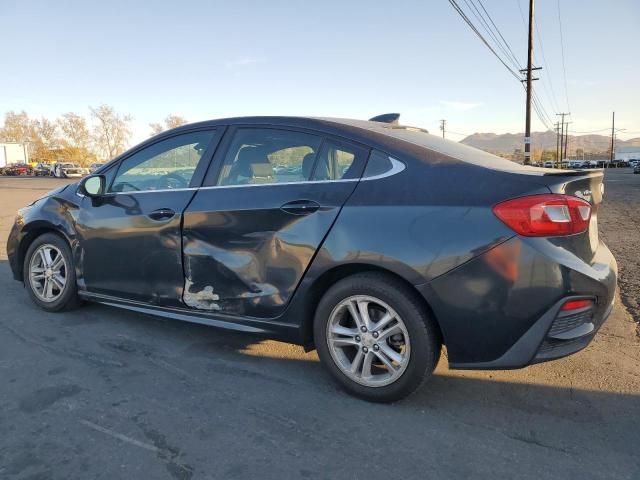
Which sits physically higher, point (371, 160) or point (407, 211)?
point (371, 160)

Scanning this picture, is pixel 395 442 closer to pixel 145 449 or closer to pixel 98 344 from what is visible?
pixel 145 449

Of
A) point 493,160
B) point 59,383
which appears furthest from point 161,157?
point 493,160

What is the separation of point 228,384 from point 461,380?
148 centimetres

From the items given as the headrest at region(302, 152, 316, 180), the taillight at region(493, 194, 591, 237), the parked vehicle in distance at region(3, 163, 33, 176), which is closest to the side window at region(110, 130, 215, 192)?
the headrest at region(302, 152, 316, 180)

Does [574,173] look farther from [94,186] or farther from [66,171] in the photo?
[66,171]

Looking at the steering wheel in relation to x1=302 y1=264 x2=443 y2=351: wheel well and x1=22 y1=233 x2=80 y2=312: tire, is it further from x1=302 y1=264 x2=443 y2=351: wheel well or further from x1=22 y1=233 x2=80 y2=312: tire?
x1=302 y1=264 x2=443 y2=351: wheel well

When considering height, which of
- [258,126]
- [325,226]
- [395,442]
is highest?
[258,126]

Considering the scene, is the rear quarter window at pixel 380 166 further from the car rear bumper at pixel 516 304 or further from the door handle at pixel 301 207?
the car rear bumper at pixel 516 304

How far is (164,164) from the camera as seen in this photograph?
386 centimetres

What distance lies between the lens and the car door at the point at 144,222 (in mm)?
3561

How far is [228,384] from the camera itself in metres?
3.11

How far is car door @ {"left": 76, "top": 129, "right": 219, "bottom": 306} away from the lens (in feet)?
11.7

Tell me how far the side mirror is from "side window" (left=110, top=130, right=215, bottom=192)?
0.12 m

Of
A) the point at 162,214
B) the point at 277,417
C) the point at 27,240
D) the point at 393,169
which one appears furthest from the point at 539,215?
the point at 27,240
